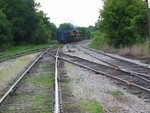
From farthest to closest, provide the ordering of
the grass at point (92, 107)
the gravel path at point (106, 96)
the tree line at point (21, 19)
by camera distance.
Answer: the tree line at point (21, 19) < the gravel path at point (106, 96) < the grass at point (92, 107)

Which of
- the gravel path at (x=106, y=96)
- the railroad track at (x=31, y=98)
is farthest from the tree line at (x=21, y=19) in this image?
the gravel path at (x=106, y=96)

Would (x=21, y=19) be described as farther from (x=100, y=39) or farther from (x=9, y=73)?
(x=9, y=73)

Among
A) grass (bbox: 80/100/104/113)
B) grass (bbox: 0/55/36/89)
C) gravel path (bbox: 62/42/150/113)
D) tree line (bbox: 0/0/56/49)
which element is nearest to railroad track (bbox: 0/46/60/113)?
grass (bbox: 80/100/104/113)

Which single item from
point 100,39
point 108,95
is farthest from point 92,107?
point 100,39

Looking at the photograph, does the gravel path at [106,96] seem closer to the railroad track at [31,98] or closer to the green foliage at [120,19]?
the railroad track at [31,98]

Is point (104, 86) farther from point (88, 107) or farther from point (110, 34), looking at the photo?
point (110, 34)

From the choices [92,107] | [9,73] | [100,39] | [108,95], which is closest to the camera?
[92,107]

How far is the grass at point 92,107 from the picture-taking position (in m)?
5.30

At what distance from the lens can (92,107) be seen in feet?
18.1

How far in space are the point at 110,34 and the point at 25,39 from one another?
83.4 ft

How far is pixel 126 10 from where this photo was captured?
24125 millimetres

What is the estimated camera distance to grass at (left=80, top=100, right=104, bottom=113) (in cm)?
530

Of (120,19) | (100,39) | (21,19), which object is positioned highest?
(21,19)

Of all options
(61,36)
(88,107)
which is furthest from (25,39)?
(88,107)
